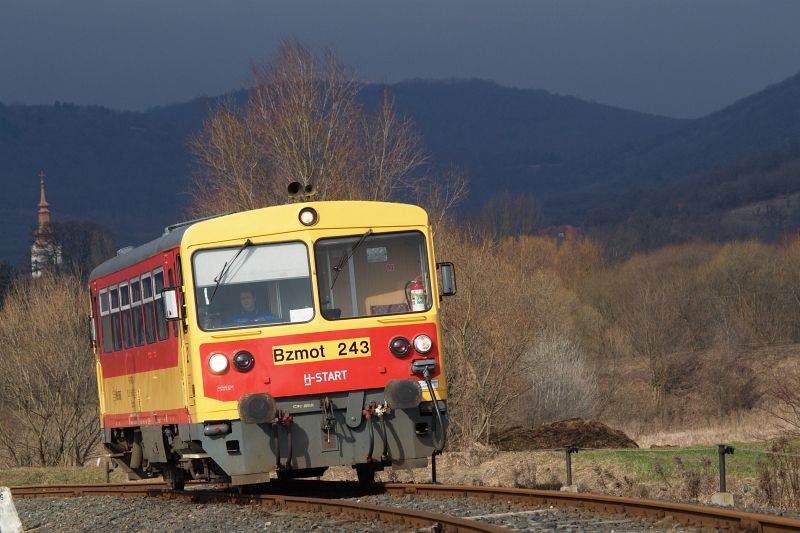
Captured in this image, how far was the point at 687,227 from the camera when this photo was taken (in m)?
163

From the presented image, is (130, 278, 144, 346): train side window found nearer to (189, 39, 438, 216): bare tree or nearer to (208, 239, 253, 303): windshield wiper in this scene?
(208, 239, 253, 303): windshield wiper

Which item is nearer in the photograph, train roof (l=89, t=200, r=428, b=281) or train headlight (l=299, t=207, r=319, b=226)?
train roof (l=89, t=200, r=428, b=281)

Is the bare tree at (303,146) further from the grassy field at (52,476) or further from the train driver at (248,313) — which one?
the train driver at (248,313)

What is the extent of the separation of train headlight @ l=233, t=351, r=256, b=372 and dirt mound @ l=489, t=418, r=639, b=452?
741 inches

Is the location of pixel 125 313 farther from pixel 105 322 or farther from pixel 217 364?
pixel 217 364

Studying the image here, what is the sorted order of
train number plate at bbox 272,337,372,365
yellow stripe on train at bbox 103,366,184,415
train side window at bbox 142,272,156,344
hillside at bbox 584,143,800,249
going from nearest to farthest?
train number plate at bbox 272,337,372,365
yellow stripe on train at bbox 103,366,184,415
train side window at bbox 142,272,156,344
hillside at bbox 584,143,800,249

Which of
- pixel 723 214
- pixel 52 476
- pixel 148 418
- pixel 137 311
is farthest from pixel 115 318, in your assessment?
pixel 723 214

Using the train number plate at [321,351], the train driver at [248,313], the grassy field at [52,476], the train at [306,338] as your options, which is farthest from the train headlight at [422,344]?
the grassy field at [52,476]

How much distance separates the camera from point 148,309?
1497 cm

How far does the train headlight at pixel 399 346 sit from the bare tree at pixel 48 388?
3455 cm

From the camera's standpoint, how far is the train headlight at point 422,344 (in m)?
13.3

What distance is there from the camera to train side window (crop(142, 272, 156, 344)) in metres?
14.8

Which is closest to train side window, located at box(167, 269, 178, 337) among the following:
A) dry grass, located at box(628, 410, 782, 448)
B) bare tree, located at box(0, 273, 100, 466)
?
dry grass, located at box(628, 410, 782, 448)

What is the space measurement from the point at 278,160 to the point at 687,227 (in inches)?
5058
